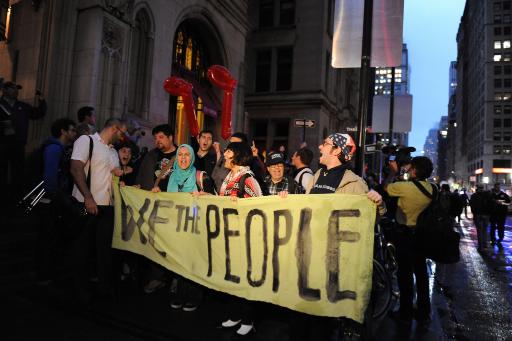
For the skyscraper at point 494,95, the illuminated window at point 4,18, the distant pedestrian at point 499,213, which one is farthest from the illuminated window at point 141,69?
the skyscraper at point 494,95

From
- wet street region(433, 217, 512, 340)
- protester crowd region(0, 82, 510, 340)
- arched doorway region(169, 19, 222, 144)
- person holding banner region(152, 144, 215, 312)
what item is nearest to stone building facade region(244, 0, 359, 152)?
arched doorway region(169, 19, 222, 144)

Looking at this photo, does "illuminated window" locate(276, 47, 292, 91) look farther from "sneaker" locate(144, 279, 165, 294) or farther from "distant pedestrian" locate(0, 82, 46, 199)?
"sneaker" locate(144, 279, 165, 294)

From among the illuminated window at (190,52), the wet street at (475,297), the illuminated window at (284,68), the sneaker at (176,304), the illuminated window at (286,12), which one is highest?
the illuminated window at (286,12)

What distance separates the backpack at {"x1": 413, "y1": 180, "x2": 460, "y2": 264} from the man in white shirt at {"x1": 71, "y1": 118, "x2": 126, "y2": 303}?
3.99 m

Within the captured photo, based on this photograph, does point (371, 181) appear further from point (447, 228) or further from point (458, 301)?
point (447, 228)

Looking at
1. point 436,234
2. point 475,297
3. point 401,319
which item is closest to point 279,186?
point 436,234

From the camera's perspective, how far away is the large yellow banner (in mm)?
3404

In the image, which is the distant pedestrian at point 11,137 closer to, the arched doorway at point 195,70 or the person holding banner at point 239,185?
the person holding banner at point 239,185

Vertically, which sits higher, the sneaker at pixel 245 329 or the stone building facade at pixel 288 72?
the stone building facade at pixel 288 72

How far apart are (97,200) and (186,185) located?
3.88 feet

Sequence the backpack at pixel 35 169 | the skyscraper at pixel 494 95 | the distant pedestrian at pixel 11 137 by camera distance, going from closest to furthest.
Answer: the backpack at pixel 35 169 → the distant pedestrian at pixel 11 137 → the skyscraper at pixel 494 95

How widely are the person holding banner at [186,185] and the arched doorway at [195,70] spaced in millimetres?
11176

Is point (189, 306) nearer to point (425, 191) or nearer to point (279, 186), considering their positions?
point (279, 186)

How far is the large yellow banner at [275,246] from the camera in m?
3.40
